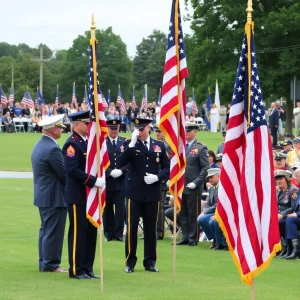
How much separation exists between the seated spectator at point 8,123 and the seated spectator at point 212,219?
148 ft

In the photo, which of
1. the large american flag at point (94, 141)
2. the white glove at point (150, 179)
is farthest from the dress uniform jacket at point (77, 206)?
the white glove at point (150, 179)

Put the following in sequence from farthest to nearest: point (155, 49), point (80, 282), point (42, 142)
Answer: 1. point (155, 49)
2. point (42, 142)
3. point (80, 282)

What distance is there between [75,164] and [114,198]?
5.14 metres

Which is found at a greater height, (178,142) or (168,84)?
(168,84)

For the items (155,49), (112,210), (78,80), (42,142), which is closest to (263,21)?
(112,210)

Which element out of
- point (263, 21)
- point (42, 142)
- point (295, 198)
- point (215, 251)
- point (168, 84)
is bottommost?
point (215, 251)

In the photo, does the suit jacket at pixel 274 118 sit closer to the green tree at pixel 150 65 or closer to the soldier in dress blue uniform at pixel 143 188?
the soldier in dress blue uniform at pixel 143 188

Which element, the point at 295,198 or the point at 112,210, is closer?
the point at 295,198

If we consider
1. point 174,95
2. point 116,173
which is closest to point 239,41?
point 116,173

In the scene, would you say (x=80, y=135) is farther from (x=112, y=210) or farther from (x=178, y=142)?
(x=112, y=210)

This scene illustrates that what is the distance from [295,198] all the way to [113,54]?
119917 millimetres

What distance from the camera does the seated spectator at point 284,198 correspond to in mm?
14016

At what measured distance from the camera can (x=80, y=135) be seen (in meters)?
11.6

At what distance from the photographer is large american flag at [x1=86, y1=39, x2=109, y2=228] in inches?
431
